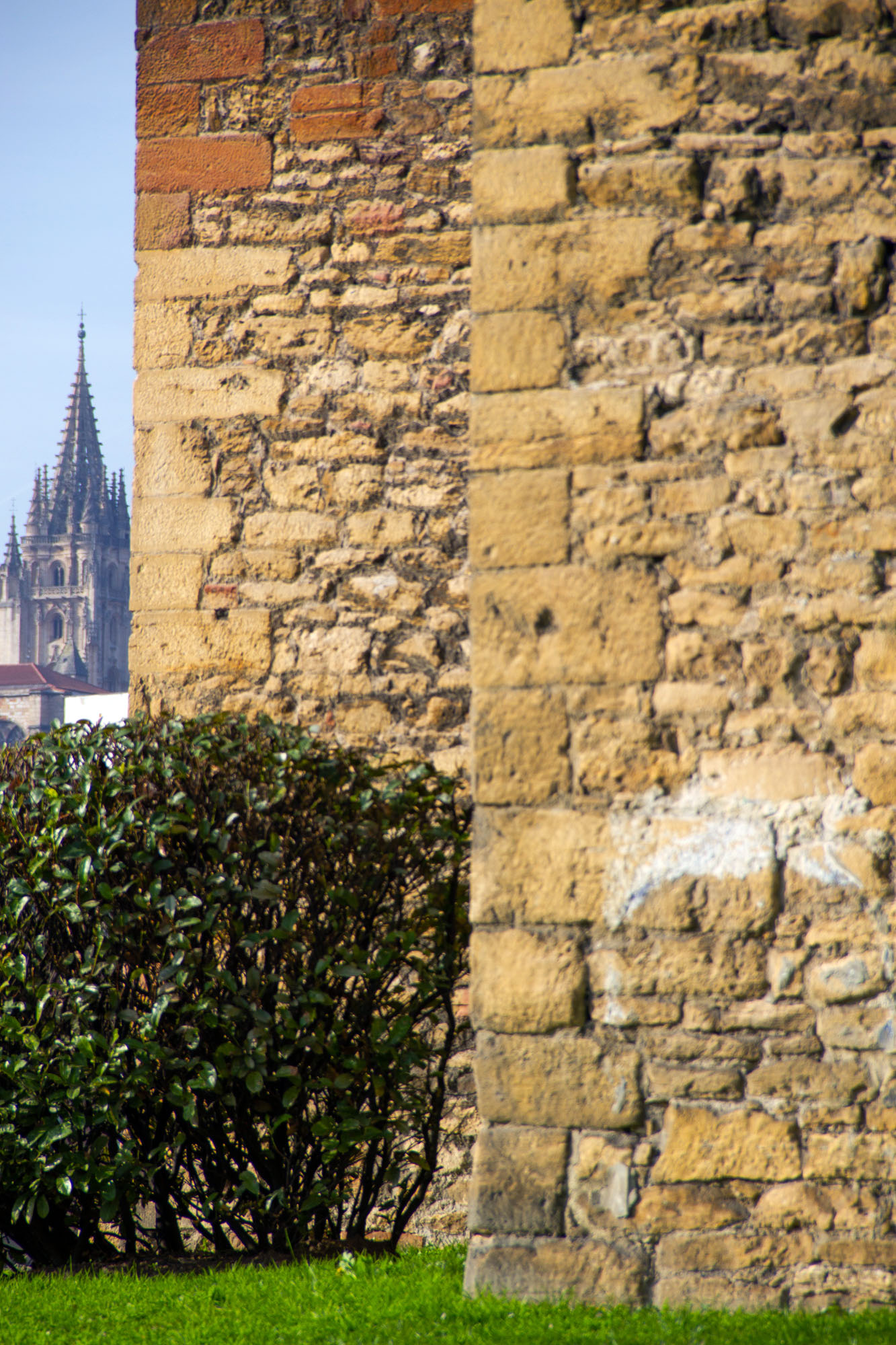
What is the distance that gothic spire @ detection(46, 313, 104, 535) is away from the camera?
7312cm

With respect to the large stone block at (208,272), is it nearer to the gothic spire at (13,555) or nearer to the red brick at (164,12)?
the red brick at (164,12)

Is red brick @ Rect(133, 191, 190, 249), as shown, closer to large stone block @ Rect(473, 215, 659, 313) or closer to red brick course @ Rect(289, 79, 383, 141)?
red brick course @ Rect(289, 79, 383, 141)

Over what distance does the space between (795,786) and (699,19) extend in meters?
1.82

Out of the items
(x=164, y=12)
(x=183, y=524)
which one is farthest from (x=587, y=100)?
(x=164, y=12)

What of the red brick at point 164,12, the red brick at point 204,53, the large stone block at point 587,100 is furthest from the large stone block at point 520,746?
the red brick at point 164,12

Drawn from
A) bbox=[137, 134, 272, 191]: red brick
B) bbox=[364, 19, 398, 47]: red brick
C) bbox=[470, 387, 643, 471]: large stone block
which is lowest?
bbox=[470, 387, 643, 471]: large stone block

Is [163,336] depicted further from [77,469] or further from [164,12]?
[77,469]

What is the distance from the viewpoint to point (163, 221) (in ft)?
13.8

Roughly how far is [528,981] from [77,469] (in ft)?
257

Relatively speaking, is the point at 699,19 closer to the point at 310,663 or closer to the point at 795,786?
the point at 795,786

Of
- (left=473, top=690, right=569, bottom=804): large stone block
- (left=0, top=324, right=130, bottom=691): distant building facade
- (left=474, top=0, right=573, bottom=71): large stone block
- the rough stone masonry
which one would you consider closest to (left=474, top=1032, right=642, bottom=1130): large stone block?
the rough stone masonry

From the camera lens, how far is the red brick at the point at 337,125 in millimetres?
4070

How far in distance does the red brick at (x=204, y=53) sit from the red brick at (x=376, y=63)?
0.39 meters

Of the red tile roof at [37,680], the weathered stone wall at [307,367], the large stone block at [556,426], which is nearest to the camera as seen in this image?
the large stone block at [556,426]
